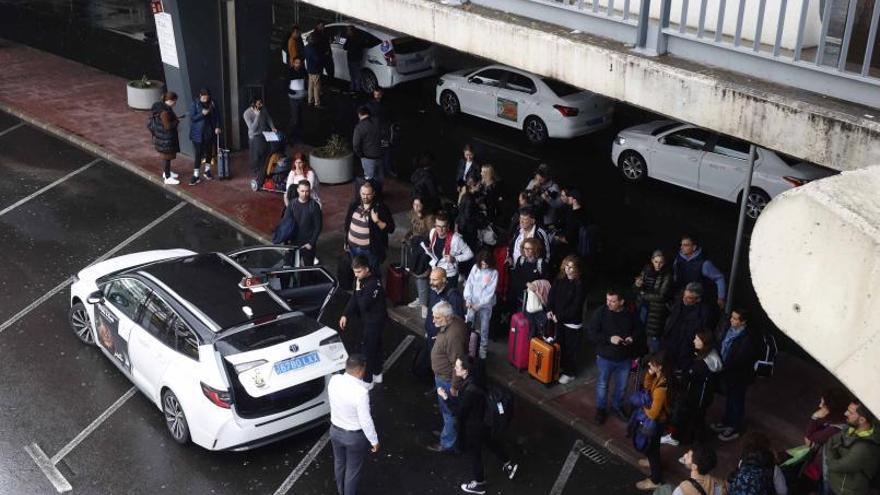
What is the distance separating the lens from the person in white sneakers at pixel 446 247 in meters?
12.2

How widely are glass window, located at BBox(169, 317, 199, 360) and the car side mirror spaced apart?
1.57m

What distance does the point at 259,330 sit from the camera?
397 inches

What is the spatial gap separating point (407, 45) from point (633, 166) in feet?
25.4

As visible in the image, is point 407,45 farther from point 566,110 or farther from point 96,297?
point 96,297

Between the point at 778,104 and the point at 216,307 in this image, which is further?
the point at 216,307

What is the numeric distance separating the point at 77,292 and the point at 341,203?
590 cm

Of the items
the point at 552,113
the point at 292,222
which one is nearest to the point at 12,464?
the point at 292,222

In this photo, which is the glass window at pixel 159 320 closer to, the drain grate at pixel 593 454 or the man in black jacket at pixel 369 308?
the man in black jacket at pixel 369 308

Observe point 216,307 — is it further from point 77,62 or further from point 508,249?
point 77,62

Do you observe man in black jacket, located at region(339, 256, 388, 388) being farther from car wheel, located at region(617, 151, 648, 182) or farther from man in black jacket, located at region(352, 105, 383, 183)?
car wheel, located at region(617, 151, 648, 182)

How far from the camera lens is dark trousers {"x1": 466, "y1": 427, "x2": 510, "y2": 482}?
9305 mm

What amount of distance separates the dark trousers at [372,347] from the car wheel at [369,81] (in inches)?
531

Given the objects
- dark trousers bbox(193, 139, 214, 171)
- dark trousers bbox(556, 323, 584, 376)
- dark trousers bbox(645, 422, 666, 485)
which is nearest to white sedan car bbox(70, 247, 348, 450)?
dark trousers bbox(556, 323, 584, 376)

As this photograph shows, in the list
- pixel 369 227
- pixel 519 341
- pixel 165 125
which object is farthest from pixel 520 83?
pixel 519 341
